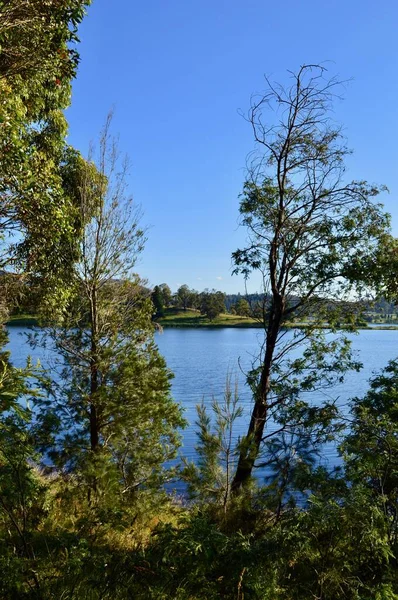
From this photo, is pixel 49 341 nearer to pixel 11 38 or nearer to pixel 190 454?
pixel 11 38

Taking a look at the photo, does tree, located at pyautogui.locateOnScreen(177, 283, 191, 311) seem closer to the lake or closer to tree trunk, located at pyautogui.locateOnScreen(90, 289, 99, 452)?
the lake

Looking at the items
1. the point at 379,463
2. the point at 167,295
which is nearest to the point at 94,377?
the point at 379,463

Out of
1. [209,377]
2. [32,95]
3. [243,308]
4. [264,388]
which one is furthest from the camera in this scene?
[209,377]

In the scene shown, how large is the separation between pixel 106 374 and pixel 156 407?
1175mm

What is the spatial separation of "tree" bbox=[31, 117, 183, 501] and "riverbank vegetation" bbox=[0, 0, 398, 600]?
4 cm

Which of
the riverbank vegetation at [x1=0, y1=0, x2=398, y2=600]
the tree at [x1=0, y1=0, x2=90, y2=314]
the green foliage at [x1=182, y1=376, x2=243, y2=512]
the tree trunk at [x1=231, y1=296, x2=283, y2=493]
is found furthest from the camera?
the tree trunk at [x1=231, y1=296, x2=283, y2=493]

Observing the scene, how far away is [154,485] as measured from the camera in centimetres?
859

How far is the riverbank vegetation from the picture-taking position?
9.47 ft

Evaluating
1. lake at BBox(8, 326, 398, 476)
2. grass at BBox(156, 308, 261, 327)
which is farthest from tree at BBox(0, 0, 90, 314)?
grass at BBox(156, 308, 261, 327)

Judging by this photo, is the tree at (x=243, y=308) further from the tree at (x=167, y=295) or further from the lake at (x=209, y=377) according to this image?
the tree at (x=167, y=295)

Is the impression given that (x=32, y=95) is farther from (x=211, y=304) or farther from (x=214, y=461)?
(x=211, y=304)

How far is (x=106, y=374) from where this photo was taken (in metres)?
8.77

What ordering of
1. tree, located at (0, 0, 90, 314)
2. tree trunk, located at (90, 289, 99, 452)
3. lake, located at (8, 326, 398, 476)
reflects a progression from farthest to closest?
lake, located at (8, 326, 398, 476) < tree trunk, located at (90, 289, 99, 452) < tree, located at (0, 0, 90, 314)

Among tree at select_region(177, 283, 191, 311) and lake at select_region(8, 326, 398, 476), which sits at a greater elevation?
tree at select_region(177, 283, 191, 311)
